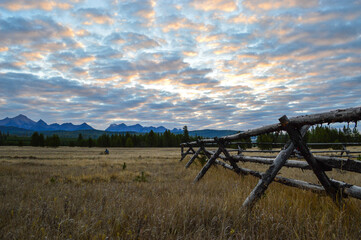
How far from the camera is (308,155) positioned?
322 centimetres

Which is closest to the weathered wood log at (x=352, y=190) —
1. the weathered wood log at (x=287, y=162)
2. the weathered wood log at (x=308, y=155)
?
the weathered wood log at (x=308, y=155)

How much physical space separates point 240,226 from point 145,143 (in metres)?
117

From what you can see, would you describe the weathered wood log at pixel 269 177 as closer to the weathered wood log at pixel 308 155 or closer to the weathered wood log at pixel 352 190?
the weathered wood log at pixel 308 155

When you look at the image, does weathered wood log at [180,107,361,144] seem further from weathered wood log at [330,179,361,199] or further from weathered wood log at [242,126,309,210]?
weathered wood log at [330,179,361,199]

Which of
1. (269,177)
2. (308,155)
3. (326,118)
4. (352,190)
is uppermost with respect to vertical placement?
(326,118)

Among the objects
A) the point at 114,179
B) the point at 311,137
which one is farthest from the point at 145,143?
the point at 114,179

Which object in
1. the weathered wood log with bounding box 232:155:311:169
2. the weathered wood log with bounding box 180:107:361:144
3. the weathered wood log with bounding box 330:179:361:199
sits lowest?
the weathered wood log with bounding box 330:179:361:199

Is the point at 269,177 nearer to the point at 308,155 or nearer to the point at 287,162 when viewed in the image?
the point at 308,155

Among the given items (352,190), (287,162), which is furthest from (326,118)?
(287,162)

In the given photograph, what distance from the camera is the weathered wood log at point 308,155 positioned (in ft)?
10.6

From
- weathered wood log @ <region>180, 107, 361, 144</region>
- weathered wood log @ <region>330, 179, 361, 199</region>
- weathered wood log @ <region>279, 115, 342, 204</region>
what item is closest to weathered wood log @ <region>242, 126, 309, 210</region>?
weathered wood log @ <region>279, 115, 342, 204</region>

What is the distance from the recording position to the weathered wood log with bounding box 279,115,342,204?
324 cm

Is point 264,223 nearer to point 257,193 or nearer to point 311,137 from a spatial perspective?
point 257,193

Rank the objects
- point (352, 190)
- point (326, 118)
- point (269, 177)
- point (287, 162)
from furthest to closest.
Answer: point (287, 162) → point (269, 177) → point (352, 190) → point (326, 118)
